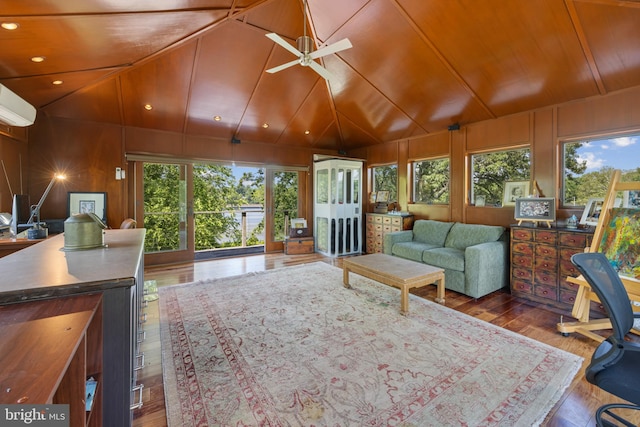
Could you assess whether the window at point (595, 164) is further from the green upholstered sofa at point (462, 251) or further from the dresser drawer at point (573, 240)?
the green upholstered sofa at point (462, 251)

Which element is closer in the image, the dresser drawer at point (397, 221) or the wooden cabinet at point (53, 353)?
the wooden cabinet at point (53, 353)

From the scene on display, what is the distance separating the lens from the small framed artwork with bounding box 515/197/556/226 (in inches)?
140

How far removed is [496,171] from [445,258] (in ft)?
6.00

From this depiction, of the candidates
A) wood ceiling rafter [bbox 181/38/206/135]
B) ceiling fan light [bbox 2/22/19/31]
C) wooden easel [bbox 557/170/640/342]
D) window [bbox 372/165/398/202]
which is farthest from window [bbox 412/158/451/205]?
ceiling fan light [bbox 2/22/19/31]

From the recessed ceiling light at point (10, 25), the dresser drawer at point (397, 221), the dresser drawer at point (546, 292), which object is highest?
the recessed ceiling light at point (10, 25)

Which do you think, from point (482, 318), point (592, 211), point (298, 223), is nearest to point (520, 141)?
point (592, 211)

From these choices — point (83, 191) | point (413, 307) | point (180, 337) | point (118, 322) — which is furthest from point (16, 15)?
point (413, 307)

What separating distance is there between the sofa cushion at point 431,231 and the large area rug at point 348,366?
1652 millimetres

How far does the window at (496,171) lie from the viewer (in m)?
4.17

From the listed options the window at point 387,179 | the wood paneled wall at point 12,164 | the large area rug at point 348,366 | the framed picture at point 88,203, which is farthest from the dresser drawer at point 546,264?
the wood paneled wall at point 12,164

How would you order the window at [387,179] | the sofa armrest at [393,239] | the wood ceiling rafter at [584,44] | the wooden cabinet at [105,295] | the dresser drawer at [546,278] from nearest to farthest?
the wooden cabinet at [105,295]
the wood ceiling rafter at [584,44]
the dresser drawer at [546,278]
the sofa armrest at [393,239]
the window at [387,179]

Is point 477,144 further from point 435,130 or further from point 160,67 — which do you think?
point 160,67

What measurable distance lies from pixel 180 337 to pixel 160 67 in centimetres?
343

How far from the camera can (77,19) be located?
2.35 m
